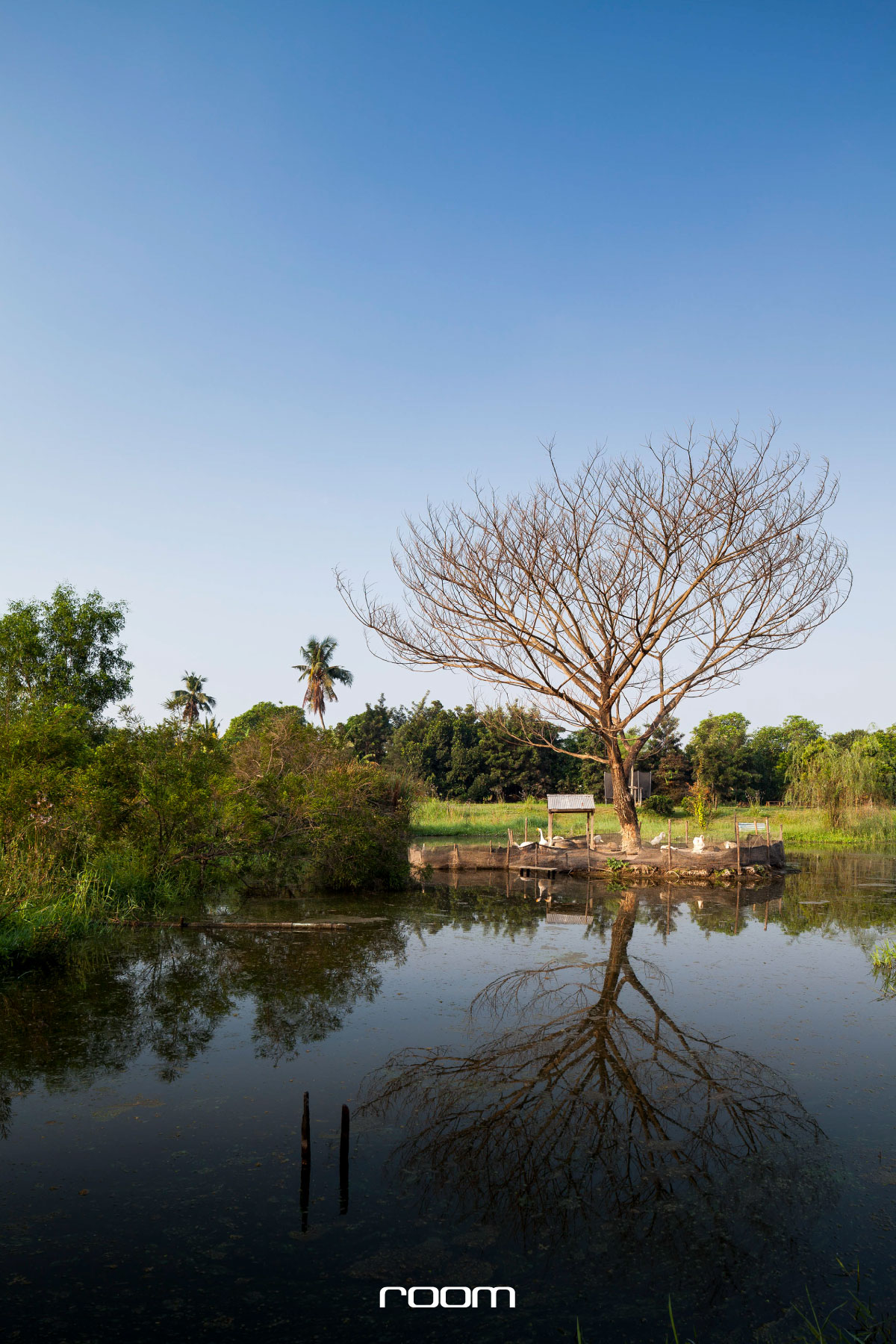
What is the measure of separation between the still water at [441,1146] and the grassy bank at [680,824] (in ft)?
59.8

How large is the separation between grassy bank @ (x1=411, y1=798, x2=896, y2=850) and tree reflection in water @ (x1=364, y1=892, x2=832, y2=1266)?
1971 cm

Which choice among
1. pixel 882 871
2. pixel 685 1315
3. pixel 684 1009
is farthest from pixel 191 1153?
pixel 882 871

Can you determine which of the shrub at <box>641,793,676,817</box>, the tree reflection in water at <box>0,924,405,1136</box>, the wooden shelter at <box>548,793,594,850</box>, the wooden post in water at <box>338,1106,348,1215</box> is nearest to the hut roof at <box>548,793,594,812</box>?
the wooden shelter at <box>548,793,594,850</box>

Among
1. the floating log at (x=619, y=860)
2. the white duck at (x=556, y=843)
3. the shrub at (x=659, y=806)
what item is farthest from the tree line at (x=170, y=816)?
the shrub at (x=659, y=806)

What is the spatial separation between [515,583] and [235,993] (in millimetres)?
14308

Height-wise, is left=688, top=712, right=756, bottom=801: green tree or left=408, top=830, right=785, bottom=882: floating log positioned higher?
left=688, top=712, right=756, bottom=801: green tree

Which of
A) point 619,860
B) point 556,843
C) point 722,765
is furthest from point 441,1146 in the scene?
point 722,765

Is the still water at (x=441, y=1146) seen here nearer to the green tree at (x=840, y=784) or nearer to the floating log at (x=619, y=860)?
the floating log at (x=619, y=860)

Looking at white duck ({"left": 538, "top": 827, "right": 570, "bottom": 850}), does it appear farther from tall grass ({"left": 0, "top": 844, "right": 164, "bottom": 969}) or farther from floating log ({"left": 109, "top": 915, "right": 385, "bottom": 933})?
tall grass ({"left": 0, "top": 844, "right": 164, "bottom": 969})

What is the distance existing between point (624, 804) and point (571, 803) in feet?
7.29

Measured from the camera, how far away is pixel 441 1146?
5500 mm

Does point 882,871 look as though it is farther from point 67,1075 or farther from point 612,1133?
point 67,1075

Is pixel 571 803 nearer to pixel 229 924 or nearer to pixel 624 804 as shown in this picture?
pixel 624 804

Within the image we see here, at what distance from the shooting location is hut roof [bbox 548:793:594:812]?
74.7 ft
